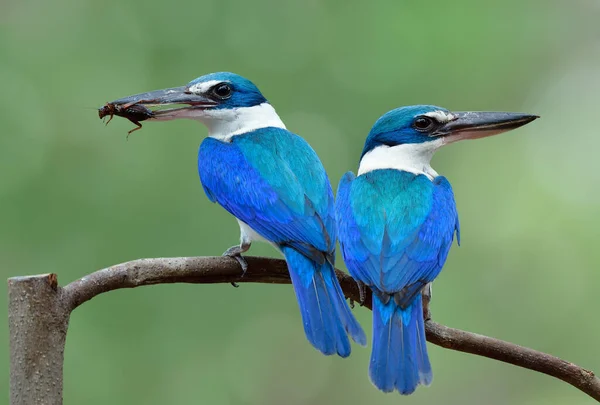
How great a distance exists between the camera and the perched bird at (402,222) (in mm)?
1700

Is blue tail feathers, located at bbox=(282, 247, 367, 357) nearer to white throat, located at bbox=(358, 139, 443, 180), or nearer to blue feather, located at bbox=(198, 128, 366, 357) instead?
blue feather, located at bbox=(198, 128, 366, 357)

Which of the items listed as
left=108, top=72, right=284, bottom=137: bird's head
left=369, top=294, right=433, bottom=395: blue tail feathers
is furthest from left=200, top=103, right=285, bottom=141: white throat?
left=369, top=294, right=433, bottom=395: blue tail feathers

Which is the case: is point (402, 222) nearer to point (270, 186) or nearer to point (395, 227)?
point (395, 227)

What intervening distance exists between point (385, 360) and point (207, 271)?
58cm

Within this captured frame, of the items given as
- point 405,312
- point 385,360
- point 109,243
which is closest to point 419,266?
point 405,312

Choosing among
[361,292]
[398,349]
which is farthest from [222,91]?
[398,349]

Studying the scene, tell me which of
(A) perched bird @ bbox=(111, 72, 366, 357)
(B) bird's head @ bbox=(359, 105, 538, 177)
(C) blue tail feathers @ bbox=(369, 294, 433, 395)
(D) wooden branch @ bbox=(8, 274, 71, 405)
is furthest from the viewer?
(B) bird's head @ bbox=(359, 105, 538, 177)

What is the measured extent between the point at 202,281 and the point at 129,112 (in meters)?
0.43

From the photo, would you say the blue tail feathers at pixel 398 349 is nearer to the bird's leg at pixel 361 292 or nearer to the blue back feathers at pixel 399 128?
the bird's leg at pixel 361 292

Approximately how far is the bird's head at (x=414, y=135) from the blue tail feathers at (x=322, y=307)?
1.38 feet

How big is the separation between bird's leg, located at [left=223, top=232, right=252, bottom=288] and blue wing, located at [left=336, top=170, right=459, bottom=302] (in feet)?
0.81

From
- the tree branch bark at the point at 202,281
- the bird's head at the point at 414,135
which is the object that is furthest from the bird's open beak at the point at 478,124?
the tree branch bark at the point at 202,281

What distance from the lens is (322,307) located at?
70.5 inches

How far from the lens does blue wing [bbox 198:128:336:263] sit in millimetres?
2104
